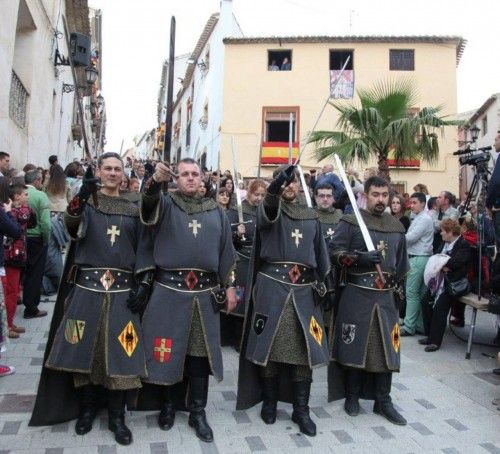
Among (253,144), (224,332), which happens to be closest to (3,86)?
(224,332)

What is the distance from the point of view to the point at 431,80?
775 inches

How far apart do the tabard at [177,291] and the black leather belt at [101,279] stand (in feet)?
0.51

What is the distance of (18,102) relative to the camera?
9742mm

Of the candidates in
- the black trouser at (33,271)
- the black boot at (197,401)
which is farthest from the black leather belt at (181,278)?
the black trouser at (33,271)

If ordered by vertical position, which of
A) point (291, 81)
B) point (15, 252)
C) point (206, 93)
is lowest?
point (15, 252)

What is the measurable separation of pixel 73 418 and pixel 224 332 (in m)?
2.48

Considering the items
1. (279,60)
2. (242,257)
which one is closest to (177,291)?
(242,257)

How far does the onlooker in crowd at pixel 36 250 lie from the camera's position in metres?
5.90

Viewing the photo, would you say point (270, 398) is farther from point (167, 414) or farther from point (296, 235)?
point (296, 235)

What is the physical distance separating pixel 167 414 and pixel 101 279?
108cm

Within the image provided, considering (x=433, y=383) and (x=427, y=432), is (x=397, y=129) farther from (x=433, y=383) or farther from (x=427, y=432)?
(x=427, y=432)

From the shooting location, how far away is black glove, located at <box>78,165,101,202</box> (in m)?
3.09

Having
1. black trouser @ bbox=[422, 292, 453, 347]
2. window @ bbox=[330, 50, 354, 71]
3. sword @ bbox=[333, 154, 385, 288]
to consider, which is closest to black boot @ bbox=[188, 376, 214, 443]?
sword @ bbox=[333, 154, 385, 288]

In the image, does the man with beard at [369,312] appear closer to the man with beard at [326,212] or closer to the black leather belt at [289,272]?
the black leather belt at [289,272]
